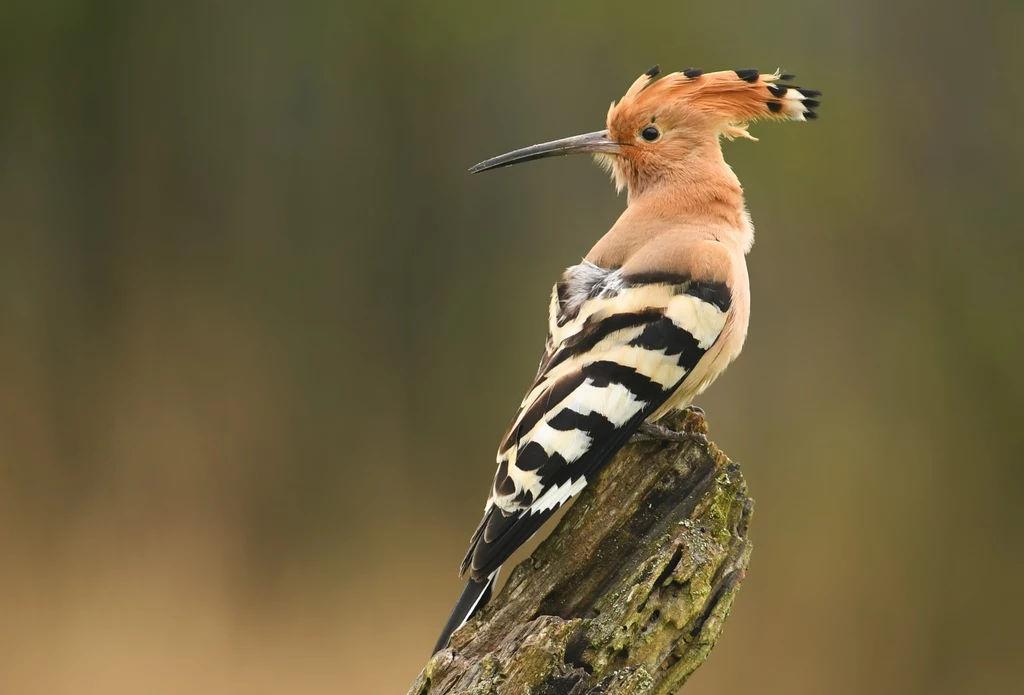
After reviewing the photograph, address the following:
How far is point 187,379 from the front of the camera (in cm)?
308

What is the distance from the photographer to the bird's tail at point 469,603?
1460 millimetres

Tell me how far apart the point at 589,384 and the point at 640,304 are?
169 millimetres

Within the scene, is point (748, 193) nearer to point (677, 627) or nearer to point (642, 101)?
point (642, 101)

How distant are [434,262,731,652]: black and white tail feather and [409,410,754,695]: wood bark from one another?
1.9 inches

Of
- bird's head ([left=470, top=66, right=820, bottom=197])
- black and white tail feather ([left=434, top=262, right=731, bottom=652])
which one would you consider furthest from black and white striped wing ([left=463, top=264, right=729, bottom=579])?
bird's head ([left=470, top=66, right=820, bottom=197])

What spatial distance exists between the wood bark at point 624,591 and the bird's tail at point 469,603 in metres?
0.02

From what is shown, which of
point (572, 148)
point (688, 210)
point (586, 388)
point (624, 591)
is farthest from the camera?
point (572, 148)

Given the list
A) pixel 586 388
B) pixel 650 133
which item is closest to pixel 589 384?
pixel 586 388

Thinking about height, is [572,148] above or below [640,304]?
above

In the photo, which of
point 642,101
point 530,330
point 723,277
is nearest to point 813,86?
point 530,330

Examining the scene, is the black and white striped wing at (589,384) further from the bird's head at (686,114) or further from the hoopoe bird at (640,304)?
the bird's head at (686,114)

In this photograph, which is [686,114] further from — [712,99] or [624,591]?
[624,591]

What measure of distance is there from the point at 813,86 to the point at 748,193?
42 centimetres

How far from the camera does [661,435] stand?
64.3 inches
